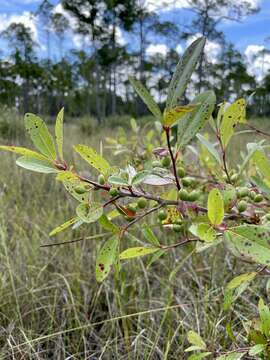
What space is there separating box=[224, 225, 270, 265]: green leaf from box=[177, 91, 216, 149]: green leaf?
83mm

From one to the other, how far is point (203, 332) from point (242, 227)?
23.1 inches

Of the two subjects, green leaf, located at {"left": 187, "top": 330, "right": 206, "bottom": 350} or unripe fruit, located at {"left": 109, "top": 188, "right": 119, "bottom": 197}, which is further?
green leaf, located at {"left": 187, "top": 330, "right": 206, "bottom": 350}

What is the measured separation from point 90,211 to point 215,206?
0.34 ft

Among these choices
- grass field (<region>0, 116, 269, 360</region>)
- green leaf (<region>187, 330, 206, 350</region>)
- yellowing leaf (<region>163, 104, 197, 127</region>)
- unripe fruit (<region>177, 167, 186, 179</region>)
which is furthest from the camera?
grass field (<region>0, 116, 269, 360</region>)

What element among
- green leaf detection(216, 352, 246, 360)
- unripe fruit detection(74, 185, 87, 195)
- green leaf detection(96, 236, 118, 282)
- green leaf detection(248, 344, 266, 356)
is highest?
unripe fruit detection(74, 185, 87, 195)

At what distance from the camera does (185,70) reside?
29cm

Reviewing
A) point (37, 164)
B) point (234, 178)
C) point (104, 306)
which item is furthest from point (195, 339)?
point (104, 306)

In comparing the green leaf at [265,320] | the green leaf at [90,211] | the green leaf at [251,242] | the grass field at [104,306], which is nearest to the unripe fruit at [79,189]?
the green leaf at [90,211]

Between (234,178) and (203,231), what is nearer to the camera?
(203,231)

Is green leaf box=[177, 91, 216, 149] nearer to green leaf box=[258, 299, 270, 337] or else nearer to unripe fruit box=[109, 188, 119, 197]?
unripe fruit box=[109, 188, 119, 197]

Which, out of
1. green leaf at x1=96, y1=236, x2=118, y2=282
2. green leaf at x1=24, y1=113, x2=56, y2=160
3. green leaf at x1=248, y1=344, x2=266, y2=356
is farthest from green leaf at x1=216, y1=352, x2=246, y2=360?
green leaf at x1=24, y1=113, x2=56, y2=160

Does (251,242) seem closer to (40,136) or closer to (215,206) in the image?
(215,206)

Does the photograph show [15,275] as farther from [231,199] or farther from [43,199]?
[43,199]

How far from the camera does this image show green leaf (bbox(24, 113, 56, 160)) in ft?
1.09
